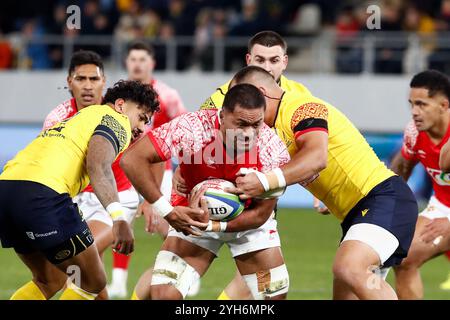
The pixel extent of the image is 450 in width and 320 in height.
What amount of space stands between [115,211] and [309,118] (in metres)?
1.38

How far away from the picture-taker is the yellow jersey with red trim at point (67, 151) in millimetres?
6957

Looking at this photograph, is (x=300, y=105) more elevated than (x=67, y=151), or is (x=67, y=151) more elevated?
(x=300, y=105)

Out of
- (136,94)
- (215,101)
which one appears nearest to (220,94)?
(215,101)

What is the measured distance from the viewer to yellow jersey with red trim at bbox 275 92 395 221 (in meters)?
7.14

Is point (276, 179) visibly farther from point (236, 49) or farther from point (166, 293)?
point (236, 49)

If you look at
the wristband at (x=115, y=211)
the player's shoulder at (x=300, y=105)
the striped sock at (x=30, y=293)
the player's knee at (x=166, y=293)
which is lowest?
the striped sock at (x=30, y=293)

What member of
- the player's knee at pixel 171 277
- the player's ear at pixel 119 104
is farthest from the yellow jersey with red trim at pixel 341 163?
the player's ear at pixel 119 104

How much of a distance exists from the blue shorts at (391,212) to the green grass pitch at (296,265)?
2.81 meters

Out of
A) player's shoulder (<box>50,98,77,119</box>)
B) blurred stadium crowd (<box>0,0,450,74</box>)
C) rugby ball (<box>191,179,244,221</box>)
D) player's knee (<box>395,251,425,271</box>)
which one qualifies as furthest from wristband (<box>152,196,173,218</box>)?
blurred stadium crowd (<box>0,0,450,74</box>)

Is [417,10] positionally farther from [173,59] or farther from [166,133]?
[166,133]

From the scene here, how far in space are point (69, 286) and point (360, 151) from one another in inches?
88.3

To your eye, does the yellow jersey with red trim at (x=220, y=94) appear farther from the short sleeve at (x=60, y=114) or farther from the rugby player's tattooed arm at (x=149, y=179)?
the short sleeve at (x=60, y=114)

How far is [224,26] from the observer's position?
63.2ft

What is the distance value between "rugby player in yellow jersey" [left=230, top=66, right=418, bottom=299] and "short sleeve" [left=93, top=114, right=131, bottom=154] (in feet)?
2.65
